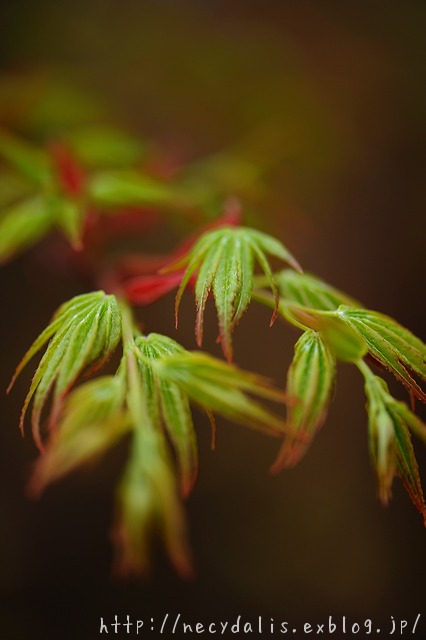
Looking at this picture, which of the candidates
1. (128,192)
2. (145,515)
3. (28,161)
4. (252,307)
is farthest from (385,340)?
(252,307)

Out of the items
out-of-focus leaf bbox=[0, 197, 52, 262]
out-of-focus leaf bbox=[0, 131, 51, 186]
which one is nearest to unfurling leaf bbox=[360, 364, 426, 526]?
out-of-focus leaf bbox=[0, 197, 52, 262]

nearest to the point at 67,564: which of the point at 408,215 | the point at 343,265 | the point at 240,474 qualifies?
the point at 240,474

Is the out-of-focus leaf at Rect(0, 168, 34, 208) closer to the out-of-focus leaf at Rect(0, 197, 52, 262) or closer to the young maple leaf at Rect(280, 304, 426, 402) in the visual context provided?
the out-of-focus leaf at Rect(0, 197, 52, 262)

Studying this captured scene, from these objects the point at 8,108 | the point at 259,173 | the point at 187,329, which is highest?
the point at 8,108

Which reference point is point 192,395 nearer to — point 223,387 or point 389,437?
point 223,387

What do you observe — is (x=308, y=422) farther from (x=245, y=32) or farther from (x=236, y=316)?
(x=245, y=32)

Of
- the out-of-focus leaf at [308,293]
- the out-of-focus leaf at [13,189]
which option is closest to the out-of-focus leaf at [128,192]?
the out-of-focus leaf at [13,189]
